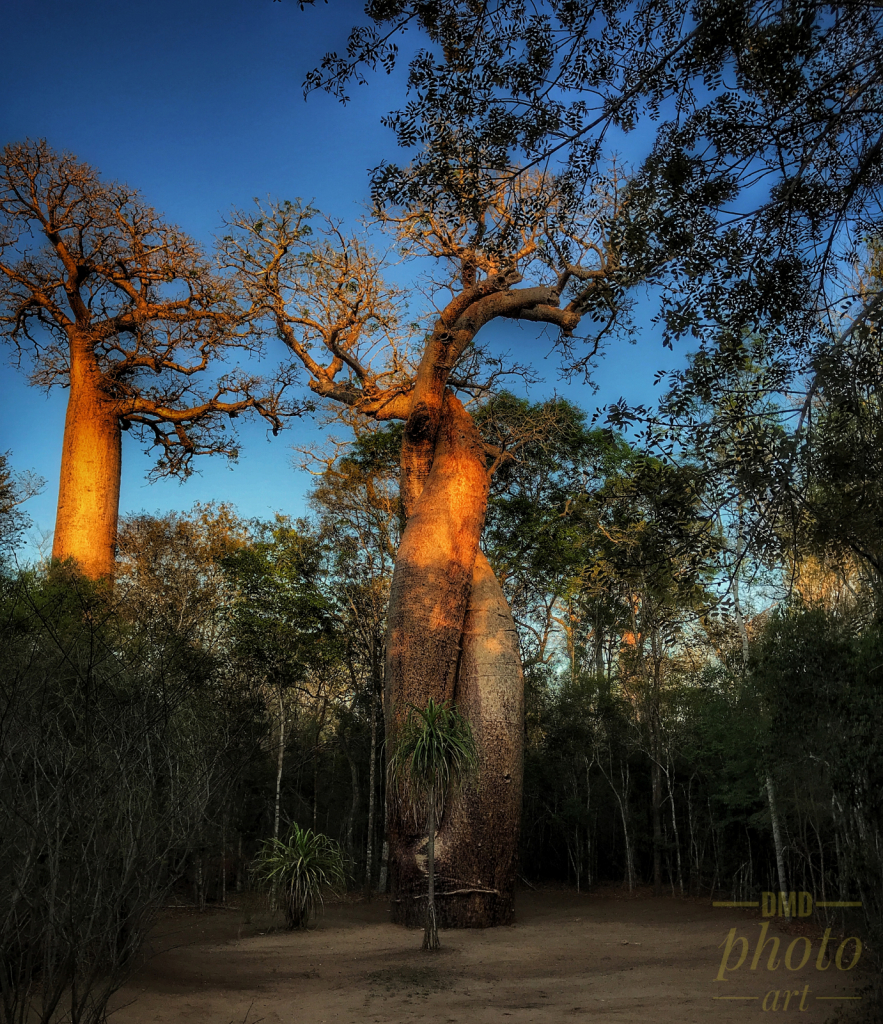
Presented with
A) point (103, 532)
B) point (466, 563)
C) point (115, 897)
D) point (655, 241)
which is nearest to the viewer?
point (115, 897)

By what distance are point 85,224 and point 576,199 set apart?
12.1 m

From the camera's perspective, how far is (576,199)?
5129 millimetres

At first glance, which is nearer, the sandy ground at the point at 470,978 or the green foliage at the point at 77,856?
the green foliage at the point at 77,856

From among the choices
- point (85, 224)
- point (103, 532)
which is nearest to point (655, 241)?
point (103, 532)

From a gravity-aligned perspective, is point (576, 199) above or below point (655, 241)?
above

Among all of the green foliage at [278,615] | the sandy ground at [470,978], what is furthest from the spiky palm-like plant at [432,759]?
the green foliage at [278,615]

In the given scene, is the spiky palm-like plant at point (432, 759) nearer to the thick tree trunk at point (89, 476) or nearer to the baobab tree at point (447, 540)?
the baobab tree at point (447, 540)

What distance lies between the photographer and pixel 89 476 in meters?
14.2

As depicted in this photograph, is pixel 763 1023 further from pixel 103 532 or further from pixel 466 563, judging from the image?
pixel 103 532

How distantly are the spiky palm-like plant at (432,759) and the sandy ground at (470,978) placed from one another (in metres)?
0.99

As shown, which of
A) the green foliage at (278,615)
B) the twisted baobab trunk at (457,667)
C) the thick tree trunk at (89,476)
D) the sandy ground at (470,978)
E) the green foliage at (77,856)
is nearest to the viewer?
the green foliage at (77,856)

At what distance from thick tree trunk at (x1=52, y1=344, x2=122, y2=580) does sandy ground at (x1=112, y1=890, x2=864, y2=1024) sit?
6.52 metres

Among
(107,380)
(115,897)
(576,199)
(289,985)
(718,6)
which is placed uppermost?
(107,380)

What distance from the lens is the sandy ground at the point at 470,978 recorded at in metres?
5.32
